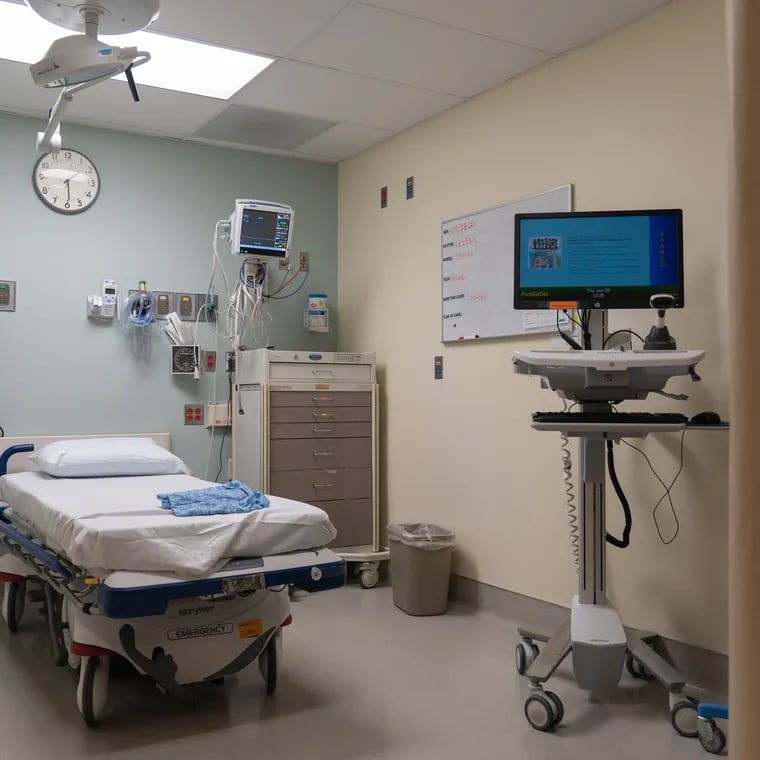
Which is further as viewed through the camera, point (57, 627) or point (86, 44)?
point (57, 627)

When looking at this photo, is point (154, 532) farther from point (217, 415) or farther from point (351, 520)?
point (217, 415)

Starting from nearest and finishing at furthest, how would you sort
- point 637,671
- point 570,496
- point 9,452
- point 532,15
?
point 637,671, point 532,15, point 570,496, point 9,452

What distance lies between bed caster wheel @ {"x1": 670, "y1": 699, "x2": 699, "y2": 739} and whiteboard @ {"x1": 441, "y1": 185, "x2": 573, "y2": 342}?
5.52ft

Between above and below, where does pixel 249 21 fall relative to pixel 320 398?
above

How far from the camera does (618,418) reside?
2.67 meters

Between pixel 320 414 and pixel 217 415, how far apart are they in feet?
2.31

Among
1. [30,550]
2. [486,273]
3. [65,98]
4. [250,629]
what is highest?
[65,98]

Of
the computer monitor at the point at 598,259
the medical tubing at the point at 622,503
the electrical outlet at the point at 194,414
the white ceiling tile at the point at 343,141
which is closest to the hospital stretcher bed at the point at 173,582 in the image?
the medical tubing at the point at 622,503

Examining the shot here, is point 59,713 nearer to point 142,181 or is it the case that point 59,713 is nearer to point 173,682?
point 173,682

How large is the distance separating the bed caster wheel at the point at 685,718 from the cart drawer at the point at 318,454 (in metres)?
2.44

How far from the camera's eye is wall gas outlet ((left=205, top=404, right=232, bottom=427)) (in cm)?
490

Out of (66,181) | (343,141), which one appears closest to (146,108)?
(66,181)

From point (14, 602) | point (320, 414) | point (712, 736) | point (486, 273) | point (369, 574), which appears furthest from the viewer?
point (320, 414)

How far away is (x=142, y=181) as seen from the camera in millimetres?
4801
